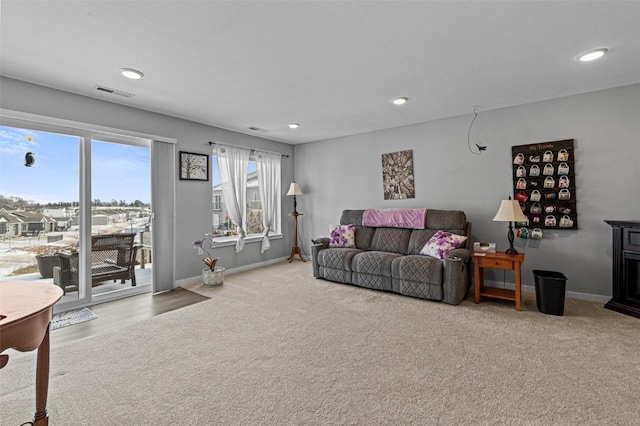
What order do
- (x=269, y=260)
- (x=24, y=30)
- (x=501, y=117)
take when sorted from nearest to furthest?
1. (x=24, y=30)
2. (x=501, y=117)
3. (x=269, y=260)

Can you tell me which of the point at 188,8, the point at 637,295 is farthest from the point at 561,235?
the point at 188,8

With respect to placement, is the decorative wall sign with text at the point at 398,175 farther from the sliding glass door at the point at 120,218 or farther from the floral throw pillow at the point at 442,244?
the sliding glass door at the point at 120,218

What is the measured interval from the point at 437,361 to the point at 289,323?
4.55ft

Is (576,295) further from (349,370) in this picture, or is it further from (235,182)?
(235,182)

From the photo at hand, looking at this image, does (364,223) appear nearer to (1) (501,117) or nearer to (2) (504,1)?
(1) (501,117)

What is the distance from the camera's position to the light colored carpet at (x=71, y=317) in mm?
2941

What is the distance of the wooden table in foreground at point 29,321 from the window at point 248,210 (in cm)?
345

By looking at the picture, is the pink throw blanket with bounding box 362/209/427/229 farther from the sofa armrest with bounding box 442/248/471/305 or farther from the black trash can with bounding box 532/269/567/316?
the black trash can with bounding box 532/269/567/316

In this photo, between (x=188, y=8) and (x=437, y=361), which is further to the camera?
(x=437, y=361)

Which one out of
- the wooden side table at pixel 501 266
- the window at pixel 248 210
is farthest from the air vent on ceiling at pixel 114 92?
the wooden side table at pixel 501 266

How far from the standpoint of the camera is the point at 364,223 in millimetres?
4902

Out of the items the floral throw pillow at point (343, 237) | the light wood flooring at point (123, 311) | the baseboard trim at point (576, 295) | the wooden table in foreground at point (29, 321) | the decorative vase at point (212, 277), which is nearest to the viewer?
the wooden table in foreground at point (29, 321)

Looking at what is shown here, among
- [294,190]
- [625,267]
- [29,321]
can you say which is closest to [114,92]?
[29,321]

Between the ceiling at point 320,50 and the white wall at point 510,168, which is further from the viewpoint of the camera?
the white wall at point 510,168
